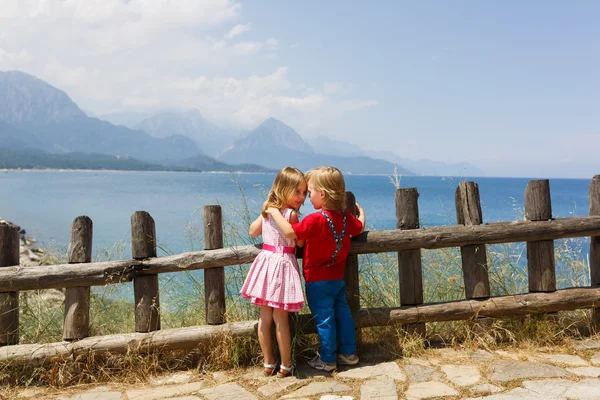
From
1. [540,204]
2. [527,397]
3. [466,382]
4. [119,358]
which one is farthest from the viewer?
[540,204]

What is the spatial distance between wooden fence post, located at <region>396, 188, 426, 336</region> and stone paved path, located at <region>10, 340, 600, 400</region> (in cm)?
49

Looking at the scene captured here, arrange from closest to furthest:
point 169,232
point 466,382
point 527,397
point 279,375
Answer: point 527,397 < point 466,382 < point 279,375 < point 169,232

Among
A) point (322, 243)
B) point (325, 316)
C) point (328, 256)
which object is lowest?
point (325, 316)

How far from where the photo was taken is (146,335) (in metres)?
3.92

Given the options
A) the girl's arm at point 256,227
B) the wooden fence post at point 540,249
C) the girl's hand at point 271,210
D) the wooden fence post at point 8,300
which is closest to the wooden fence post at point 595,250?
the wooden fence post at point 540,249

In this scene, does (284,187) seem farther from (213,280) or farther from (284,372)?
(284,372)

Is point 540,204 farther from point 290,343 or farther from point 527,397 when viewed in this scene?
point 290,343

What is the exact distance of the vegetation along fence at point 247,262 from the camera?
12.7ft

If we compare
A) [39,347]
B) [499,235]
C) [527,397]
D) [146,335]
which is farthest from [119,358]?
[499,235]

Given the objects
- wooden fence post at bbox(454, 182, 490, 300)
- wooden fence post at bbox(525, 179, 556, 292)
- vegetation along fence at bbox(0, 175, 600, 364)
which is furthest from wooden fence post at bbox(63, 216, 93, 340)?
wooden fence post at bbox(525, 179, 556, 292)

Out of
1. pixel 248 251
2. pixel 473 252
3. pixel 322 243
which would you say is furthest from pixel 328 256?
pixel 473 252

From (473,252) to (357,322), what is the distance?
48.5 inches

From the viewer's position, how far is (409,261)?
13.7ft

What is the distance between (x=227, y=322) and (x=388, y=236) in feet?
5.21
